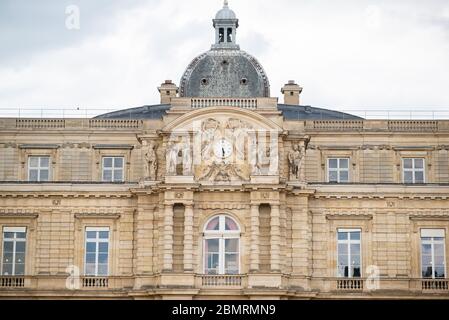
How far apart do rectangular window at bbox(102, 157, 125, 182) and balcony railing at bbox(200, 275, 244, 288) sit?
9.94 m

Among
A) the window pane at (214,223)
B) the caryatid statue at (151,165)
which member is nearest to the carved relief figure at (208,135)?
the caryatid statue at (151,165)

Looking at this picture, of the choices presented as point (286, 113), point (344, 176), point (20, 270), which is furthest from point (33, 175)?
point (344, 176)

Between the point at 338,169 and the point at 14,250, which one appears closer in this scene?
the point at 14,250

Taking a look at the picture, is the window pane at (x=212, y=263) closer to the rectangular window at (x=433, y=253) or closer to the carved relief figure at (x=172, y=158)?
the carved relief figure at (x=172, y=158)

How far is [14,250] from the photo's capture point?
240 feet

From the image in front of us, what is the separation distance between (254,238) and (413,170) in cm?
1272

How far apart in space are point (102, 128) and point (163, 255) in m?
10.7

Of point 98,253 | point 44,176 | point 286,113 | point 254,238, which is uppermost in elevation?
point 286,113

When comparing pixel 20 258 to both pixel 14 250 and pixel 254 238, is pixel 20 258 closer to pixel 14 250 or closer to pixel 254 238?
pixel 14 250

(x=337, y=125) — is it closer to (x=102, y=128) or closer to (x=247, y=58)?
(x=247, y=58)

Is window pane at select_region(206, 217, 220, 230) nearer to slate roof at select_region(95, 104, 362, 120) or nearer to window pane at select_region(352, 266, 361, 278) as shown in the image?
window pane at select_region(352, 266, 361, 278)

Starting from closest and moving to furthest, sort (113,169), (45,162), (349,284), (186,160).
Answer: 1. (186,160)
2. (349,284)
3. (113,169)
4. (45,162)

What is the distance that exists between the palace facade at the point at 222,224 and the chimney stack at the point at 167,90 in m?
9.25

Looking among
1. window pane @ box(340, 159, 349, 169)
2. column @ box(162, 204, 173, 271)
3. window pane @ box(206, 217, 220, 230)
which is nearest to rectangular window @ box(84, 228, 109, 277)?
column @ box(162, 204, 173, 271)
